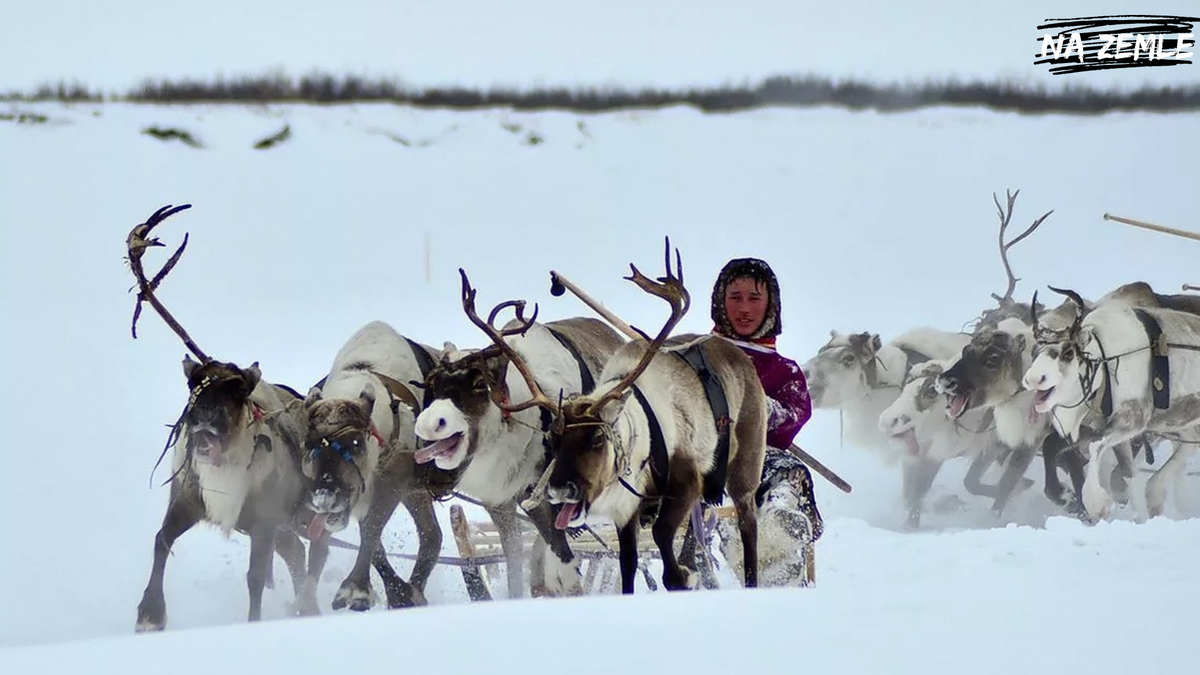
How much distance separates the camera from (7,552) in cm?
926

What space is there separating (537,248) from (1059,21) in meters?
6.82

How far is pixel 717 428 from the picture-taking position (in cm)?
704

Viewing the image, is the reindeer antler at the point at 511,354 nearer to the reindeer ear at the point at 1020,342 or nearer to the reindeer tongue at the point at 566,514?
the reindeer tongue at the point at 566,514

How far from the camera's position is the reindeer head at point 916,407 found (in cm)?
1102

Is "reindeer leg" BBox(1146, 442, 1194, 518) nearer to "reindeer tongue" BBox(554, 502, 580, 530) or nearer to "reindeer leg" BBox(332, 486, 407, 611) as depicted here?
"reindeer leg" BBox(332, 486, 407, 611)

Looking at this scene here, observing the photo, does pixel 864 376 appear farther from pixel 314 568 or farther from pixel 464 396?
pixel 464 396

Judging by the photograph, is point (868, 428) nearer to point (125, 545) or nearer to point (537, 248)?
point (125, 545)

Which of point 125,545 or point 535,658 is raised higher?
point 535,658

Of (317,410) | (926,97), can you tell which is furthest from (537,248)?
(317,410)

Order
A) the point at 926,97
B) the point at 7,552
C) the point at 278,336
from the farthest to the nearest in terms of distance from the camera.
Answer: the point at 926,97 → the point at 278,336 → the point at 7,552

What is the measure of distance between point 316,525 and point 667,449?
5.54ft

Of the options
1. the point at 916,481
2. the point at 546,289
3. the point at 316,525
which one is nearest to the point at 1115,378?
the point at 916,481

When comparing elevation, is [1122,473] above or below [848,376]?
below

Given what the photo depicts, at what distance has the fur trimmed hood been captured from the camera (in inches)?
296
